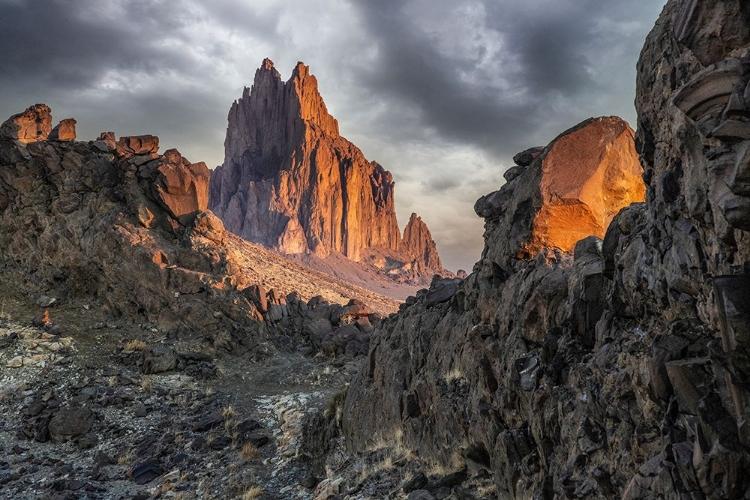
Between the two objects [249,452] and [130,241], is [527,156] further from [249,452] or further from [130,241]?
[130,241]

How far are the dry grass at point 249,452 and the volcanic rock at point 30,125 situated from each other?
2428cm

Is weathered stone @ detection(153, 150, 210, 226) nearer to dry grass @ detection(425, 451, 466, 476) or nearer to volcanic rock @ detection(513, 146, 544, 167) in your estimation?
volcanic rock @ detection(513, 146, 544, 167)

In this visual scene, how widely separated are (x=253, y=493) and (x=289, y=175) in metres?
139

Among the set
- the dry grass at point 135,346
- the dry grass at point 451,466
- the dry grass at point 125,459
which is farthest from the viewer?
the dry grass at point 135,346

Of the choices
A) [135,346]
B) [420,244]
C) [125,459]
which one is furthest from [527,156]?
[420,244]

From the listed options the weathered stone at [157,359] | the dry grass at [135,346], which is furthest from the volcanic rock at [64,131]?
the weathered stone at [157,359]

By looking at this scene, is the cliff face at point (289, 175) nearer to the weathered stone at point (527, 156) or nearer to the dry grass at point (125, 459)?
the dry grass at point (125, 459)

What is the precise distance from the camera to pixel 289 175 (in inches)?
5689

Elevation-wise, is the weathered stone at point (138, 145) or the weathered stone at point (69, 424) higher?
the weathered stone at point (138, 145)

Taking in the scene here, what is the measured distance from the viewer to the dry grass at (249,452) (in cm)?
1299

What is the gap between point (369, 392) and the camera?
1252 cm

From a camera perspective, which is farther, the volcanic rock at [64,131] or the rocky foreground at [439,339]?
the volcanic rock at [64,131]

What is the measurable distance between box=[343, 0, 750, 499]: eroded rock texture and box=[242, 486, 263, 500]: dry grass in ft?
15.2

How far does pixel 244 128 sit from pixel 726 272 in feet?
541
